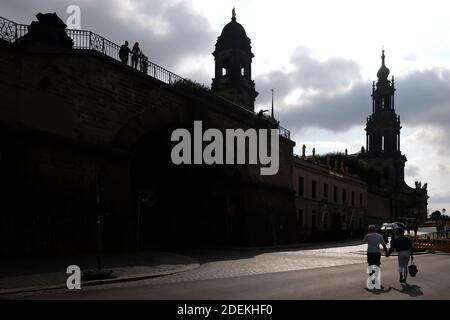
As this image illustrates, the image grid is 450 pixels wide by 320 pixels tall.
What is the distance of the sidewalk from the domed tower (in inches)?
1188

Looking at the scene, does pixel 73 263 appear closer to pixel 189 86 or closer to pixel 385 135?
pixel 189 86

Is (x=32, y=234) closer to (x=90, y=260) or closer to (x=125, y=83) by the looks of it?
(x=90, y=260)

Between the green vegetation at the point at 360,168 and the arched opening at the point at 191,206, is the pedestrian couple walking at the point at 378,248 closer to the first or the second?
the arched opening at the point at 191,206

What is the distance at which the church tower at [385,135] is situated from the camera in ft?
359

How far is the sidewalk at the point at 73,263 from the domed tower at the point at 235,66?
99.0ft

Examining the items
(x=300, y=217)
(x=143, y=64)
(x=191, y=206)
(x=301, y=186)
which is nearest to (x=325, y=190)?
(x=301, y=186)

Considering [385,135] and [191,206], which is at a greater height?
[385,135]

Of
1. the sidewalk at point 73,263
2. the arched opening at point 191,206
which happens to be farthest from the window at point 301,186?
the sidewalk at point 73,263

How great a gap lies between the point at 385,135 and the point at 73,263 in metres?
101

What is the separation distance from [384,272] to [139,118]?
13.0m

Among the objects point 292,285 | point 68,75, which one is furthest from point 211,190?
point 292,285

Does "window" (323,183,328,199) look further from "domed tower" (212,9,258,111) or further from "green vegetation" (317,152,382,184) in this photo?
"green vegetation" (317,152,382,184)

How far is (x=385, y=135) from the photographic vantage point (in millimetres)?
111938
